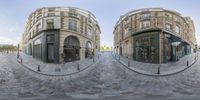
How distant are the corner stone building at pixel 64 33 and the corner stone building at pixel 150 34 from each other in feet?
3.08

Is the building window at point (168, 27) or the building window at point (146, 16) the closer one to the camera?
the building window at point (146, 16)

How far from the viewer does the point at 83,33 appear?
251 inches

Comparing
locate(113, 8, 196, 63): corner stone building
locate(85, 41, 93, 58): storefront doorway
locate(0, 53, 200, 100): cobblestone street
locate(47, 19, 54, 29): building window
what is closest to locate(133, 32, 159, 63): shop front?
locate(113, 8, 196, 63): corner stone building

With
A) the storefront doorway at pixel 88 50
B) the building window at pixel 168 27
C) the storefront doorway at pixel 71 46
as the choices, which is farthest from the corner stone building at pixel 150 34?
the storefront doorway at pixel 71 46

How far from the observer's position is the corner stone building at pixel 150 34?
5504mm

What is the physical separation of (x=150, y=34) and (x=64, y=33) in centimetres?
298

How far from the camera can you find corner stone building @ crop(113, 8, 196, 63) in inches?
217

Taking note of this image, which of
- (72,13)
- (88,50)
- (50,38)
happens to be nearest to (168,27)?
(88,50)

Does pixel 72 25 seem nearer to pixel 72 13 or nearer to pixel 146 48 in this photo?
pixel 72 13

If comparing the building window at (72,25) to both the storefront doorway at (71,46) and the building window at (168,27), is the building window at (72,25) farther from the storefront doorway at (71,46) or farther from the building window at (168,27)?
the building window at (168,27)

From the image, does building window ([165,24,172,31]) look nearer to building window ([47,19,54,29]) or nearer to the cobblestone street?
the cobblestone street

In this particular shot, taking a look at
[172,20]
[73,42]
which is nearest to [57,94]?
[73,42]

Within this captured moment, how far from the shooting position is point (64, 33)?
19.8 feet

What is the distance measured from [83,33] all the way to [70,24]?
0.60 m
